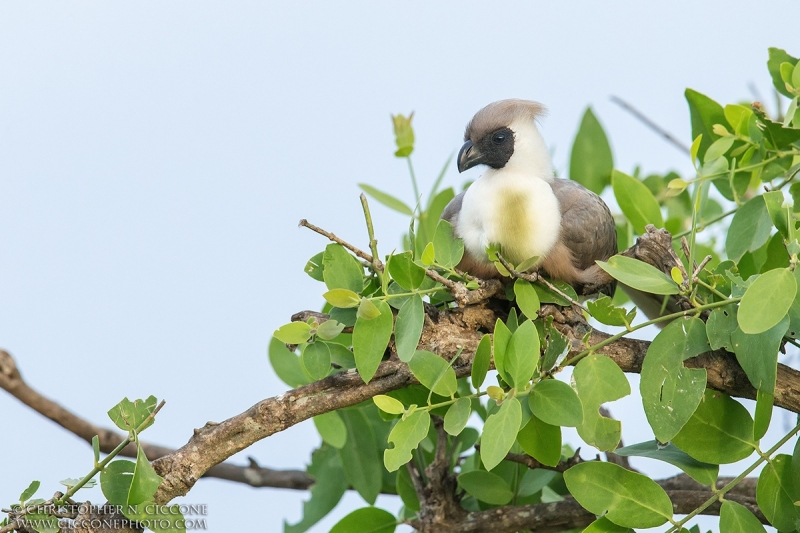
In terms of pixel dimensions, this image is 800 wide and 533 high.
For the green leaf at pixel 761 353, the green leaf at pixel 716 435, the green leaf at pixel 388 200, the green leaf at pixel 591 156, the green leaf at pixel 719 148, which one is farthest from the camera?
the green leaf at pixel 591 156

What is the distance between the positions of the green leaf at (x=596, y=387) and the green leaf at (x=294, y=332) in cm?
41

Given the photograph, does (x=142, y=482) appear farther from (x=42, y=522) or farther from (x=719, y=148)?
(x=719, y=148)

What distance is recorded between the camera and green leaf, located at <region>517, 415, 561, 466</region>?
1.29 m

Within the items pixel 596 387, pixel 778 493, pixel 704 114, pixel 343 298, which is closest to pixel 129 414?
pixel 343 298

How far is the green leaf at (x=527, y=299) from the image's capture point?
54.5 inches

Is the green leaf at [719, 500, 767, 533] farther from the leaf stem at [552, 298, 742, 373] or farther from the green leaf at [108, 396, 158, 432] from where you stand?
the green leaf at [108, 396, 158, 432]

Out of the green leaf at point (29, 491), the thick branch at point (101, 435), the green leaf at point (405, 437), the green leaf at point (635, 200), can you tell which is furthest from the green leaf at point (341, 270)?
the thick branch at point (101, 435)

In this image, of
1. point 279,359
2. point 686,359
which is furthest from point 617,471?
point 279,359

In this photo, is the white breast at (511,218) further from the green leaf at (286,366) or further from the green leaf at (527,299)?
the green leaf at (286,366)

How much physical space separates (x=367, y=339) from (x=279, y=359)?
0.64 meters

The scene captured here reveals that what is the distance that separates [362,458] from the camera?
1.78 meters

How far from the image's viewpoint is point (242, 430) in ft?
4.22

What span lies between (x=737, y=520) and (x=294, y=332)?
73cm

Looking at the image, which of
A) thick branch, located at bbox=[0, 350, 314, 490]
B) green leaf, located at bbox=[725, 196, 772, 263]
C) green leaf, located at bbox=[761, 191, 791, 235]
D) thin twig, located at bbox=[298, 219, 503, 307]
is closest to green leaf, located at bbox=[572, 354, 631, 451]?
thin twig, located at bbox=[298, 219, 503, 307]
